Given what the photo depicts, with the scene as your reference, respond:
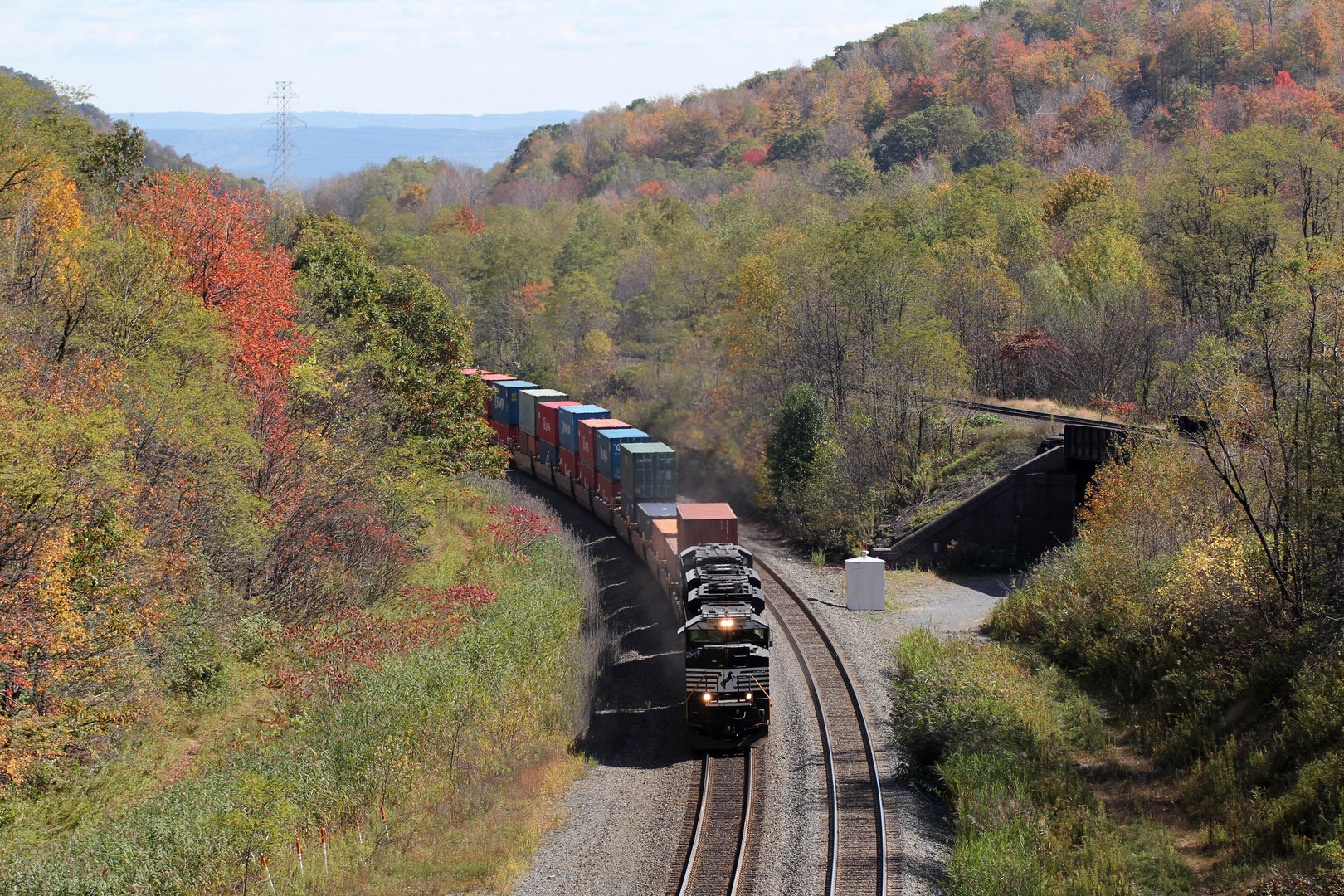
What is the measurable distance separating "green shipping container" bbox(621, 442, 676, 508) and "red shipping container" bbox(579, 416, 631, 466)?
500 centimetres

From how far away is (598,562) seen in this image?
38812 millimetres

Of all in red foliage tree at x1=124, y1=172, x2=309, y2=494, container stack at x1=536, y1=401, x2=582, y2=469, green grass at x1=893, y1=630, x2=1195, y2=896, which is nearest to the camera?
green grass at x1=893, y1=630, x2=1195, y2=896

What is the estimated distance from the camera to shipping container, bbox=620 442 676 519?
3703 centimetres

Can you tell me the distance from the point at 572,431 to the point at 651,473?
10842 millimetres

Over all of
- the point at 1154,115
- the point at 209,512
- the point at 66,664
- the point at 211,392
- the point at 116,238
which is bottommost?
the point at 66,664

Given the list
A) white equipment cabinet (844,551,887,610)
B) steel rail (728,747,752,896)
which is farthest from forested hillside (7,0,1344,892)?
white equipment cabinet (844,551,887,610)

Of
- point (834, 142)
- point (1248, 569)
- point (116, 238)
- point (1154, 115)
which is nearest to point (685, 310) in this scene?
point (116, 238)

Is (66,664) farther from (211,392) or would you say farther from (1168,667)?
(1168,667)

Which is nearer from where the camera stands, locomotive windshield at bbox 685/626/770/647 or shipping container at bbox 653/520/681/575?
locomotive windshield at bbox 685/626/770/647

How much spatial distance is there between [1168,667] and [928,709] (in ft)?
22.3

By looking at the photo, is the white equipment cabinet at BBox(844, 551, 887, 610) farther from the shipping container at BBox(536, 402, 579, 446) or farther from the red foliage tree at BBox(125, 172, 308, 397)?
the shipping container at BBox(536, 402, 579, 446)

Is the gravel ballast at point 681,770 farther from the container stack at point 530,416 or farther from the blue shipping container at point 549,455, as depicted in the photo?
the container stack at point 530,416

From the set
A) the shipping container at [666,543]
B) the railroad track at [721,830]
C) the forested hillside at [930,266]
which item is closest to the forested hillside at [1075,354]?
the forested hillside at [930,266]

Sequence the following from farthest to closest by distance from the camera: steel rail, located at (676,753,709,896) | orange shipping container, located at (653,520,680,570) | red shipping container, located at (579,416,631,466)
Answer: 1. red shipping container, located at (579,416,631,466)
2. orange shipping container, located at (653,520,680,570)
3. steel rail, located at (676,753,709,896)
